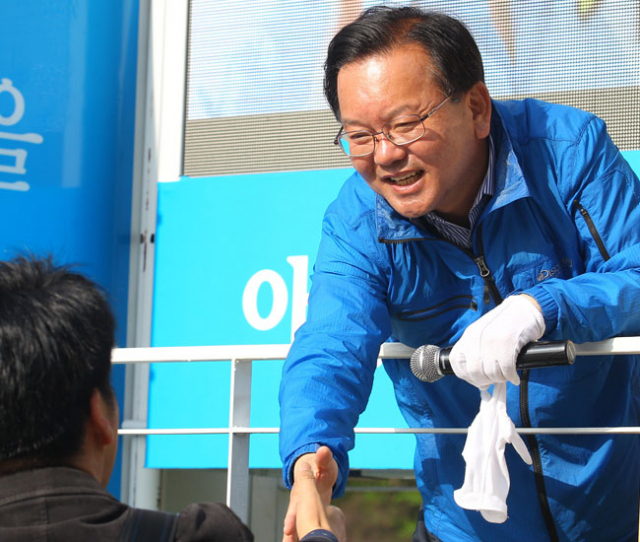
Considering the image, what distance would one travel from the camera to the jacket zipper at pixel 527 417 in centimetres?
199

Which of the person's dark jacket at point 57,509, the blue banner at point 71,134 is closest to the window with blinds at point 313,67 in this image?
the blue banner at point 71,134

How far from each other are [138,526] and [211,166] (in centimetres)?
232

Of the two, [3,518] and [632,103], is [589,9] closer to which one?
[632,103]

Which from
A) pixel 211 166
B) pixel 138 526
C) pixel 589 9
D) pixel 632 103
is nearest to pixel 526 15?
pixel 589 9

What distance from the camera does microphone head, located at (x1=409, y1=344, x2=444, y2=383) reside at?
1.87 meters

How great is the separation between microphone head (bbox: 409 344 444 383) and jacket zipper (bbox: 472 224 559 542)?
0.19 metres

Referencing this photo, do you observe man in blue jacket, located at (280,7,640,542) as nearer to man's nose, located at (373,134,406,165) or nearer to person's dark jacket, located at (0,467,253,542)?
man's nose, located at (373,134,406,165)

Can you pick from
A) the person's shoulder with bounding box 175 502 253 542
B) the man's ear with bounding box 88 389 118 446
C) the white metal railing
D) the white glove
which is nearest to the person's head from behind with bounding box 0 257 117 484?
the man's ear with bounding box 88 389 118 446

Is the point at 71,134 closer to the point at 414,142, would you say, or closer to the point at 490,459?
the point at 414,142

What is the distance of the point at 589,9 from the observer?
3082 mm

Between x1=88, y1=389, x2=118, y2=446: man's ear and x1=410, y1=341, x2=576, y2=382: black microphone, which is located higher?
x1=410, y1=341, x2=576, y2=382: black microphone

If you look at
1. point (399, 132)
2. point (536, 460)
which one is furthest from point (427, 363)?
point (399, 132)

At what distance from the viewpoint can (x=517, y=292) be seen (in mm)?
1980

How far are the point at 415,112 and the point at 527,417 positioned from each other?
2.00 ft
